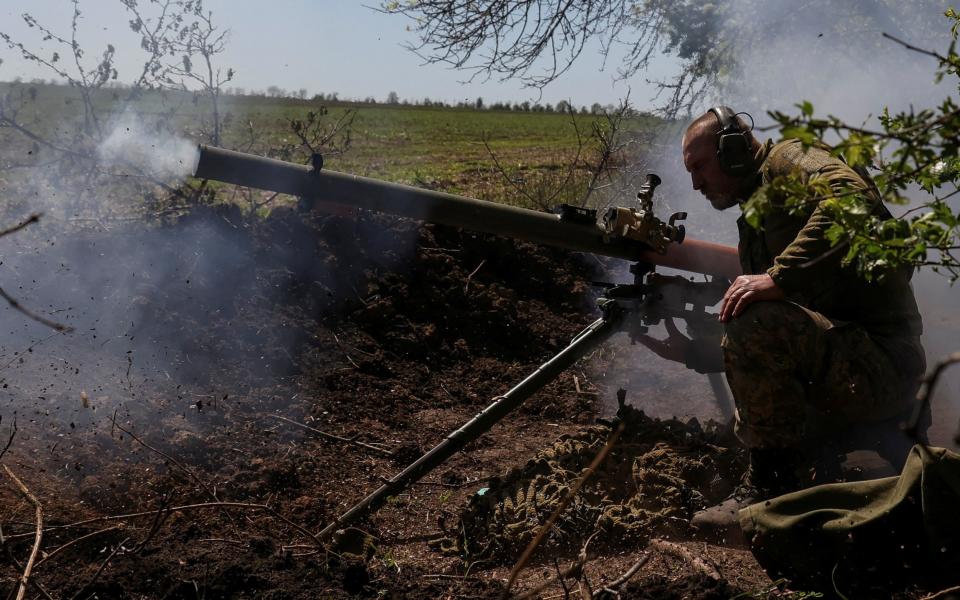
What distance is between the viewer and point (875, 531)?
2645 millimetres

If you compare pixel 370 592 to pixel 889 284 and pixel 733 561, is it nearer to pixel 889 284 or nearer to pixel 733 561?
pixel 733 561

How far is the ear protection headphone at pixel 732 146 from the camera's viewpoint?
378 cm

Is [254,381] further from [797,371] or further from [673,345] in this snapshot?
[797,371]

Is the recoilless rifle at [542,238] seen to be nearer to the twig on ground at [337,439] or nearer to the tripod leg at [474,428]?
the tripod leg at [474,428]

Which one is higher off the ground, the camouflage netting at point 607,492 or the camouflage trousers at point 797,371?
the camouflage trousers at point 797,371

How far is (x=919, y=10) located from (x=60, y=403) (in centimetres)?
813

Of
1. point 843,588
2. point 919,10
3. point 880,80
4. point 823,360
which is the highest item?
point 919,10

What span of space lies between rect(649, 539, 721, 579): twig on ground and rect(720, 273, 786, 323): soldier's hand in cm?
98

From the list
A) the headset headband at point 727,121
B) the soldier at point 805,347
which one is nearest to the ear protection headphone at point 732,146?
the headset headband at point 727,121

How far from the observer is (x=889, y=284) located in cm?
353

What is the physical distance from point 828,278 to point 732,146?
2.53ft

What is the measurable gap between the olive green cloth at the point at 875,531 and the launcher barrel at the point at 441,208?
5.19 feet

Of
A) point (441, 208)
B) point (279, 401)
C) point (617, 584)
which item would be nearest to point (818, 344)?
point (617, 584)

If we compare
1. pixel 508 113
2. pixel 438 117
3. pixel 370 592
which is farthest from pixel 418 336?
pixel 508 113
